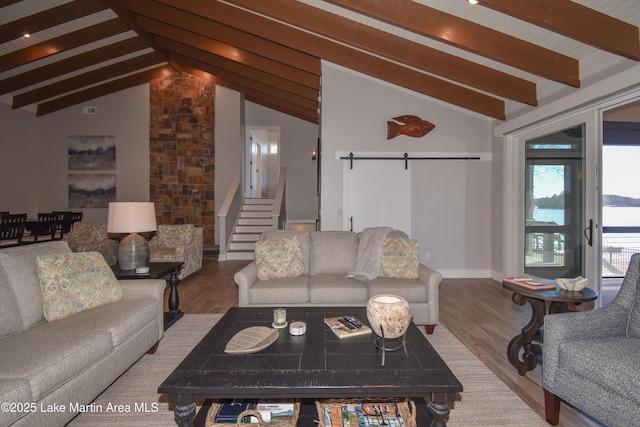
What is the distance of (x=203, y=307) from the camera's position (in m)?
4.04

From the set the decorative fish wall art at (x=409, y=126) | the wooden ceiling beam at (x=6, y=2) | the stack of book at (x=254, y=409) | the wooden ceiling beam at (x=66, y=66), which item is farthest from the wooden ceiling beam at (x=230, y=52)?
the stack of book at (x=254, y=409)

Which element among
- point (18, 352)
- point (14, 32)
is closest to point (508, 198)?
point (18, 352)

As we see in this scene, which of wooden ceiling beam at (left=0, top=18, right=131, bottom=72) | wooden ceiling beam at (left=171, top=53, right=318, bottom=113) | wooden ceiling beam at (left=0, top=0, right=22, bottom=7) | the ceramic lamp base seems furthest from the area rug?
wooden ceiling beam at (left=171, top=53, right=318, bottom=113)

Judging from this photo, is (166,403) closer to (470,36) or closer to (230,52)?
(470,36)

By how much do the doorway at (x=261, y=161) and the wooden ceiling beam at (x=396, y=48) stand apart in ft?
18.5

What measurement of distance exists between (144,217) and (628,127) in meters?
6.96

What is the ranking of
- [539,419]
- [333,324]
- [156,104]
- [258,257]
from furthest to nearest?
[156,104] → [258,257] → [333,324] → [539,419]

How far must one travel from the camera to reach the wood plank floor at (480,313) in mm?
2268

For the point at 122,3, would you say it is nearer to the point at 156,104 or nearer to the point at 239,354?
the point at 156,104

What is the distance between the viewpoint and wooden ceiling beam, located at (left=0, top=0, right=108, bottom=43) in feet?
17.1

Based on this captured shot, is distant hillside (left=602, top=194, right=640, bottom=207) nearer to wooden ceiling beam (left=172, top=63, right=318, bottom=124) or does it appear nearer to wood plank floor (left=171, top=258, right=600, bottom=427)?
wood plank floor (left=171, top=258, right=600, bottom=427)

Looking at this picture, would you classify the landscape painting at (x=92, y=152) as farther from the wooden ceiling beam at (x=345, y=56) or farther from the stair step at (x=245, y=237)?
the wooden ceiling beam at (x=345, y=56)

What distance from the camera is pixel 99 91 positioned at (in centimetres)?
820

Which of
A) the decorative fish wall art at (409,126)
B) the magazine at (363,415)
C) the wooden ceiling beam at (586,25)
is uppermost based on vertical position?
the wooden ceiling beam at (586,25)
